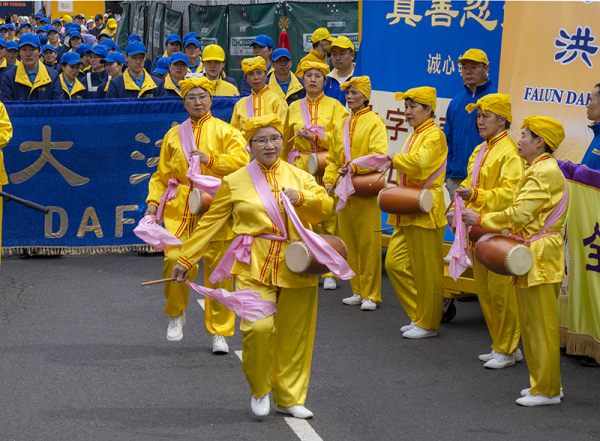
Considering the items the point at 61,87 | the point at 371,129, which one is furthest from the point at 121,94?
the point at 371,129

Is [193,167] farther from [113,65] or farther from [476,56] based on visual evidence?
[113,65]

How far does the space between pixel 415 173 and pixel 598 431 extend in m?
2.56

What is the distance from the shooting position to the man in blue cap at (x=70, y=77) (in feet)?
37.6

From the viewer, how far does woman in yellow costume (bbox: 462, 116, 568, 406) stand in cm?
499

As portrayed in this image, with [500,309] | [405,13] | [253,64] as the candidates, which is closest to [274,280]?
[500,309]

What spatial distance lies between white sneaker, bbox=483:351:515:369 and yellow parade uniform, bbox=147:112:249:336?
6.59 ft

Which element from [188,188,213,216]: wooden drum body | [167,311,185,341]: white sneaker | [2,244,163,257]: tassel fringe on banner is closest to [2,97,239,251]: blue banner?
[2,244,163,257]: tassel fringe on banner

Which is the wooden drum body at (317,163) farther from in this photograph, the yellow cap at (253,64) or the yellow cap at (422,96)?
the yellow cap at (422,96)

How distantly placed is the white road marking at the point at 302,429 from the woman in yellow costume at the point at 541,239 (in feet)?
4.75

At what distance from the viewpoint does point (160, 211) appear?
627cm

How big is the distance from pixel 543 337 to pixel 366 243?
2842 millimetres

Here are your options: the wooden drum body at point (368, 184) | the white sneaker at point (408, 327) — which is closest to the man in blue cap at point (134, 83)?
the wooden drum body at point (368, 184)

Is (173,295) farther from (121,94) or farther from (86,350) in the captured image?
(121,94)

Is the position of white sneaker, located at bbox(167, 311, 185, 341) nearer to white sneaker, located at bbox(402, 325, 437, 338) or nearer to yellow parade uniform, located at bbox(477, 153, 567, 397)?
white sneaker, located at bbox(402, 325, 437, 338)
